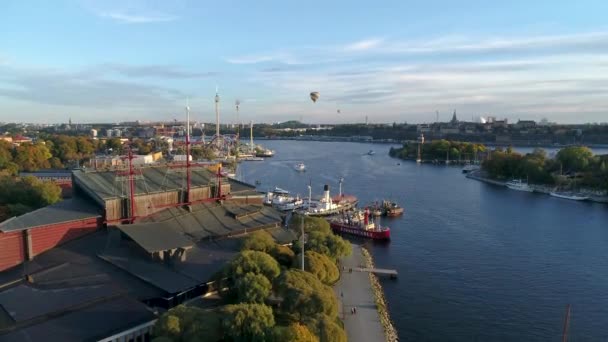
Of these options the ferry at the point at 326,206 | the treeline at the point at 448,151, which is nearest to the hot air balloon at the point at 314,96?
the ferry at the point at 326,206

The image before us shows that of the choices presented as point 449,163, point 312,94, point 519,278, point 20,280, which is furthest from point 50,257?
point 449,163

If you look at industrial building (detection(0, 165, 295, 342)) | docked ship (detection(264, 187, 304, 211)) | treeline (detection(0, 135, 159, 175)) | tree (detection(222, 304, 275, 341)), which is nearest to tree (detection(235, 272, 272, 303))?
tree (detection(222, 304, 275, 341))

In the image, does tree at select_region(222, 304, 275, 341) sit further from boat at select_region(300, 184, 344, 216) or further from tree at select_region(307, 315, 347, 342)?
boat at select_region(300, 184, 344, 216)

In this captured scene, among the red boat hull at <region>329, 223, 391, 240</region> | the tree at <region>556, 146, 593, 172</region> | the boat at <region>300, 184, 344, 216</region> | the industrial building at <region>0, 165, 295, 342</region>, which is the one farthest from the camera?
the tree at <region>556, 146, 593, 172</region>

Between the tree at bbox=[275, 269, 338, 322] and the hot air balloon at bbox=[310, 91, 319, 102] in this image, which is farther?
the hot air balloon at bbox=[310, 91, 319, 102]

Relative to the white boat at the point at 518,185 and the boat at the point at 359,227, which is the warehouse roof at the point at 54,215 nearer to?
the boat at the point at 359,227

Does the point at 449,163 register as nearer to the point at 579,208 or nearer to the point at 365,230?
the point at 579,208
